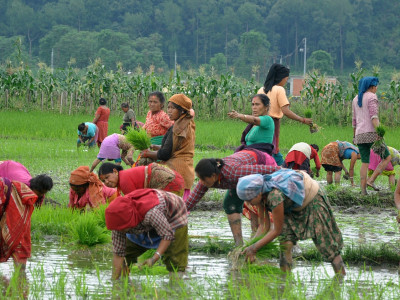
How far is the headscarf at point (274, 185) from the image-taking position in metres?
4.94

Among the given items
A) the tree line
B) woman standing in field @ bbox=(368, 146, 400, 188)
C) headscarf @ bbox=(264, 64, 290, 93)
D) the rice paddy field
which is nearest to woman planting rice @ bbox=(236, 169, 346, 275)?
the rice paddy field

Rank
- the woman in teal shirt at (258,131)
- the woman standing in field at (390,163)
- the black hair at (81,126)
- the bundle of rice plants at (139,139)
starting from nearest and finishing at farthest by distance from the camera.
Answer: the woman in teal shirt at (258,131) → the bundle of rice plants at (139,139) → the woman standing in field at (390,163) → the black hair at (81,126)

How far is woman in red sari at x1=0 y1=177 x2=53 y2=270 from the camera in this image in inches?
207

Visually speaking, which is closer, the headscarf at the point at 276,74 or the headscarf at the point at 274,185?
the headscarf at the point at 274,185

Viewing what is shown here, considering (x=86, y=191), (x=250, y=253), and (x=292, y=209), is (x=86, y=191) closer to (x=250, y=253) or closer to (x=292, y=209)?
(x=250, y=253)

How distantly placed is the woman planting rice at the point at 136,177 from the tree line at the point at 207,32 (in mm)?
73290

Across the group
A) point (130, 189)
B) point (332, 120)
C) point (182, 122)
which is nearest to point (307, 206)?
point (130, 189)

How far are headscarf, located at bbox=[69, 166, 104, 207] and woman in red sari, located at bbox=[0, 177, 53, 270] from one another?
1870 mm

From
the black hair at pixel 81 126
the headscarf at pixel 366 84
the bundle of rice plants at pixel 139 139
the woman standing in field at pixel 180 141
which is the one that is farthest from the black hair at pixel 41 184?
the black hair at pixel 81 126

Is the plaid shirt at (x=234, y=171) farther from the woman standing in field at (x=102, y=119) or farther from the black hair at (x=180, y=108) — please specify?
the woman standing in field at (x=102, y=119)

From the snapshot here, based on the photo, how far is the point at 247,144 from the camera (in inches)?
274

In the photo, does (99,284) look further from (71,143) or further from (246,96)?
(246,96)

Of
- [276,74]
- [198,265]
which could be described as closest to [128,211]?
[198,265]

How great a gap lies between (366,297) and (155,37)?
85978mm
